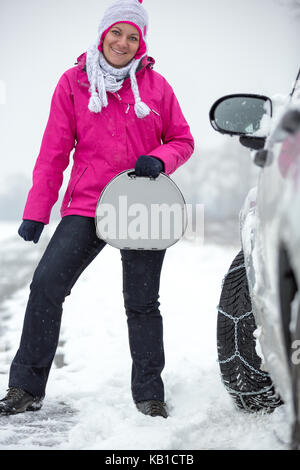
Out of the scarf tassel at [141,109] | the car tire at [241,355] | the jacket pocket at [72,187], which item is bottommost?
the car tire at [241,355]

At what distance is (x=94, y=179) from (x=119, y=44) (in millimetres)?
663

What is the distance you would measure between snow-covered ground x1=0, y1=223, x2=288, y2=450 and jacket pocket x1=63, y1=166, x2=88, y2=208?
1.03m

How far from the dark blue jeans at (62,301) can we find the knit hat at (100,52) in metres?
0.57

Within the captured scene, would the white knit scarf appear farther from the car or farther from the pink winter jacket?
the car

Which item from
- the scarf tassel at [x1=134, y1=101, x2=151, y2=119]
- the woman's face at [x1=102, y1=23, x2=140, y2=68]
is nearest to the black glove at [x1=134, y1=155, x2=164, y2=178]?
the scarf tassel at [x1=134, y1=101, x2=151, y2=119]

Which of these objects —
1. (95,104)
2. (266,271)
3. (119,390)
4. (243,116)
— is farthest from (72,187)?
(266,271)

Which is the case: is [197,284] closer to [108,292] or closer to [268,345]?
[108,292]

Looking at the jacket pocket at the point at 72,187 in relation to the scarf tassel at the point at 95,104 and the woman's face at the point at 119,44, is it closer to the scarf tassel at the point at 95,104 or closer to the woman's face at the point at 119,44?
the scarf tassel at the point at 95,104

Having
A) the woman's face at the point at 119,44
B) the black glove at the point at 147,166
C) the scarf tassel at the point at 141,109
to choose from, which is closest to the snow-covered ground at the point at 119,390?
the black glove at the point at 147,166

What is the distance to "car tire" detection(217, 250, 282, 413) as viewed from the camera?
8.13ft

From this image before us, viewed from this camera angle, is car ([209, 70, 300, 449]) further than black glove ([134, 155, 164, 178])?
No

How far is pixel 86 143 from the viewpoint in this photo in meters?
2.67

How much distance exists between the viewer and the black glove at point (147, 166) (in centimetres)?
250

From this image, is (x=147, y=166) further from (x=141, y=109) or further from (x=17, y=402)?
(x=17, y=402)
